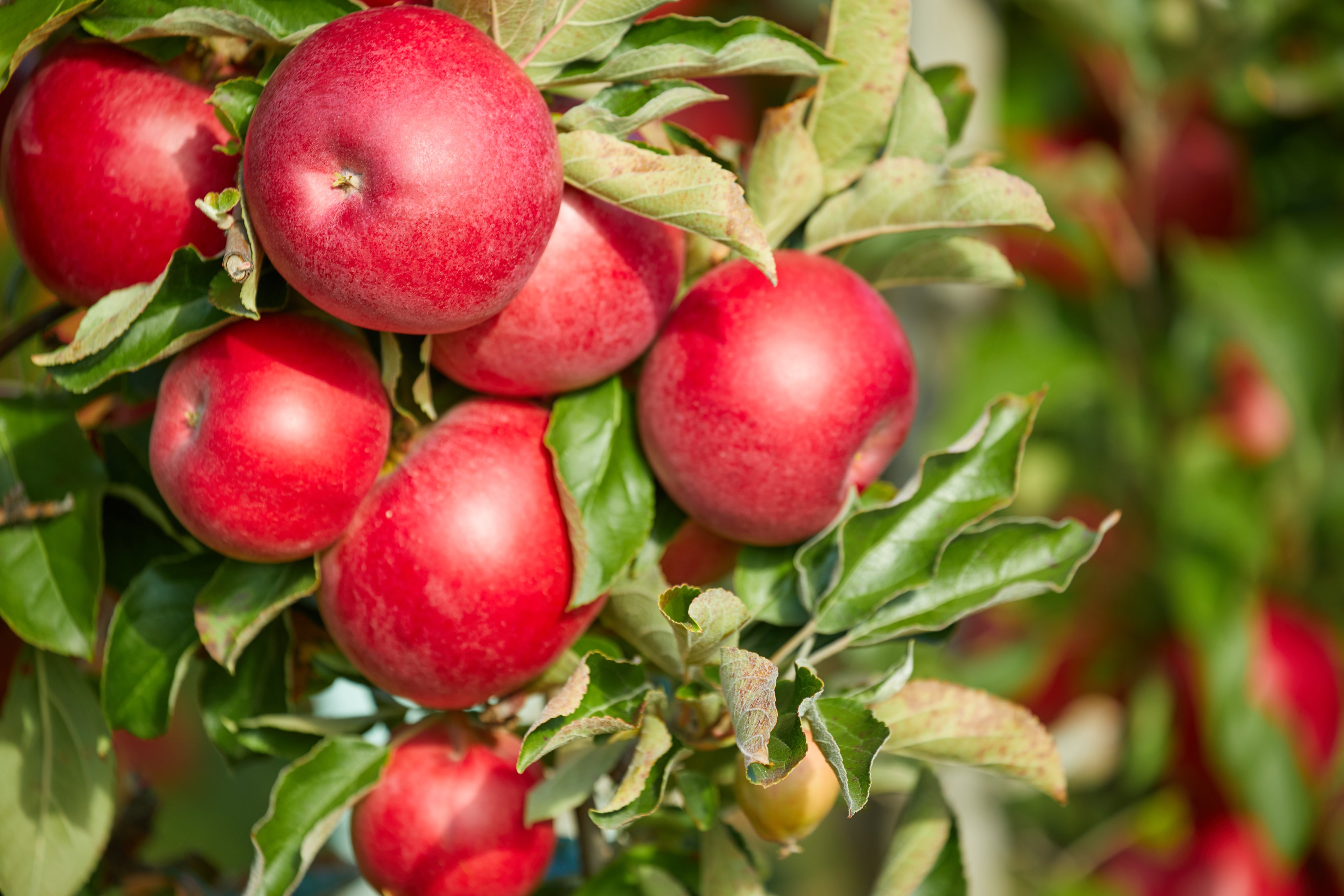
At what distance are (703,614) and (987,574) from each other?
202 mm

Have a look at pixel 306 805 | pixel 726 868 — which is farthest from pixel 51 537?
pixel 726 868

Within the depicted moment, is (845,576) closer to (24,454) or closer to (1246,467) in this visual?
(24,454)

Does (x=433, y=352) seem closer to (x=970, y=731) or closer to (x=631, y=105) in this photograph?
(x=631, y=105)

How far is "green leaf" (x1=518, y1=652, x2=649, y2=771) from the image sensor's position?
489 millimetres

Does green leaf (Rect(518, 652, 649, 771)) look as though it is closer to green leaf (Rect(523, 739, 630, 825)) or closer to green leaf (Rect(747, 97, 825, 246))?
green leaf (Rect(523, 739, 630, 825))

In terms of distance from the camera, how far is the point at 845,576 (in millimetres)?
605

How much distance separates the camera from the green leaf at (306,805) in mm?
555

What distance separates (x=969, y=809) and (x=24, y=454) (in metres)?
1.05

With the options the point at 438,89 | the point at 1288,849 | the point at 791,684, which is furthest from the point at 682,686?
the point at 1288,849

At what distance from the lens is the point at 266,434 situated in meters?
0.52

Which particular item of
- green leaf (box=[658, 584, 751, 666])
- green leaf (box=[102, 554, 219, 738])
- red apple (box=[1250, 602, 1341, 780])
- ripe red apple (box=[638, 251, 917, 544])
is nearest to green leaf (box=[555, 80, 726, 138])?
ripe red apple (box=[638, 251, 917, 544])

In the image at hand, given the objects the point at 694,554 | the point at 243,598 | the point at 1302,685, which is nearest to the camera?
the point at 243,598

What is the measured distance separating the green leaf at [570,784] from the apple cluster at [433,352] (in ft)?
0.08

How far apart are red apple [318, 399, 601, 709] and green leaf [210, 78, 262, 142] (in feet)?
0.58
